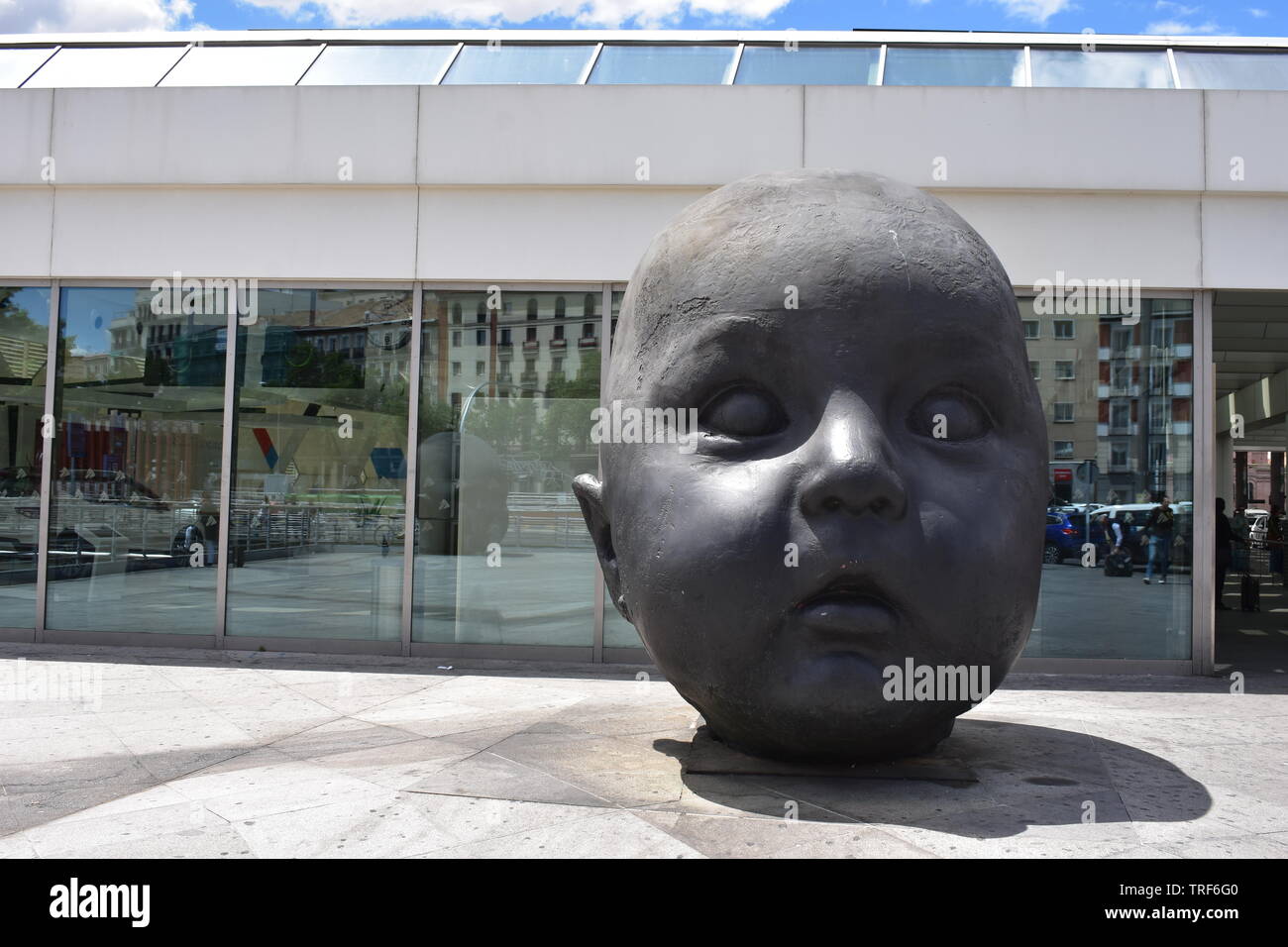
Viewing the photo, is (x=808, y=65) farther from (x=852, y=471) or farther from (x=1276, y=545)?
(x=1276, y=545)

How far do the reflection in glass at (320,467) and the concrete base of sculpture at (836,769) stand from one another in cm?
586

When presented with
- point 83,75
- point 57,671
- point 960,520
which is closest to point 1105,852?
point 960,520

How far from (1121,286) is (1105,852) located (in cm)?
723

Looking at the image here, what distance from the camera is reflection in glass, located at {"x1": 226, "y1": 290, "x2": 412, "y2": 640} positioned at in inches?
420

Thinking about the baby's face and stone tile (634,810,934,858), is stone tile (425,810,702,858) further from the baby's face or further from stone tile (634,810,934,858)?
the baby's face

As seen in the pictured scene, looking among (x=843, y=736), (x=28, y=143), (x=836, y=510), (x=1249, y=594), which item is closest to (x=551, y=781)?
(x=843, y=736)

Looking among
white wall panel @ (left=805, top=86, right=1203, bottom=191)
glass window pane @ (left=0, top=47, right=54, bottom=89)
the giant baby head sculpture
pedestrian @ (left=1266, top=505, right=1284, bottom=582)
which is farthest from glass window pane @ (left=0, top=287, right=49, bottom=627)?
pedestrian @ (left=1266, top=505, right=1284, bottom=582)

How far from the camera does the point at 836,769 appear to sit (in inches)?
207

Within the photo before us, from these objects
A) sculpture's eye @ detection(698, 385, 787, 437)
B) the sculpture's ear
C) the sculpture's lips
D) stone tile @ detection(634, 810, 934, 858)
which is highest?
sculpture's eye @ detection(698, 385, 787, 437)

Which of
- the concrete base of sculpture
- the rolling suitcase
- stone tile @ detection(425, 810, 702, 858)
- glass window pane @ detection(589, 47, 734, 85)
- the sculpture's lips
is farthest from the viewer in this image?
the rolling suitcase

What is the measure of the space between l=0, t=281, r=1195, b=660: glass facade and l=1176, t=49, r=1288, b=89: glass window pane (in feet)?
8.03

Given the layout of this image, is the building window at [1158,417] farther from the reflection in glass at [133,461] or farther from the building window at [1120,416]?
→ the reflection in glass at [133,461]

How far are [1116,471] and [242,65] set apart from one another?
33.3 ft

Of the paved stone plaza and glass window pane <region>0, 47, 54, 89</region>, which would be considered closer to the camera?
the paved stone plaza
